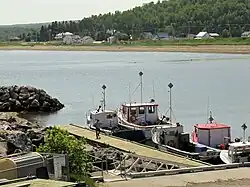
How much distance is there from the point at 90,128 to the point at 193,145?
325 inches

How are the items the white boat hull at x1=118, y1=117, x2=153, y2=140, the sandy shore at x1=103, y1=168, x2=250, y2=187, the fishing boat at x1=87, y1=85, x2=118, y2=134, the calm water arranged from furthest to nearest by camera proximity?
the calm water < the fishing boat at x1=87, y1=85, x2=118, y2=134 < the white boat hull at x1=118, y1=117, x2=153, y2=140 < the sandy shore at x1=103, y1=168, x2=250, y2=187

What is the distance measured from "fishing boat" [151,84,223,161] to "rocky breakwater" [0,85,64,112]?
80.3 ft

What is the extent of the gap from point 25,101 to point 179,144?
92.4 ft

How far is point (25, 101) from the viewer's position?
181 feet

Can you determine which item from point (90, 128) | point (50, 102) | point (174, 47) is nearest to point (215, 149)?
point (90, 128)

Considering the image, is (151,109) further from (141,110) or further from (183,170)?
(183,170)

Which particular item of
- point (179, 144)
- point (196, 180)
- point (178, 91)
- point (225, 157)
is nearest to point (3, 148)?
point (196, 180)

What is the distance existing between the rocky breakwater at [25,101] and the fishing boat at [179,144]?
24.5 meters

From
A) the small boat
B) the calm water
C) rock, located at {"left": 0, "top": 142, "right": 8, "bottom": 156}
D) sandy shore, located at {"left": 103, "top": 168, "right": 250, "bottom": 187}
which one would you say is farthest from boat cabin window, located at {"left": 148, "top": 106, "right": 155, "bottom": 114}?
sandy shore, located at {"left": 103, "top": 168, "right": 250, "bottom": 187}

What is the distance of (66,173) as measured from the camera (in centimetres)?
1709

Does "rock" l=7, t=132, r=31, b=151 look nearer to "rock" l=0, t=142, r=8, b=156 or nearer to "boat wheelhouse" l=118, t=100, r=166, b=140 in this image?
"rock" l=0, t=142, r=8, b=156

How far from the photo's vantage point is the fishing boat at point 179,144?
25.8 m

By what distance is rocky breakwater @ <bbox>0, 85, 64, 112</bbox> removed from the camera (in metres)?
54.1

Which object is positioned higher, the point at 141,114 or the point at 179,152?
the point at 141,114
